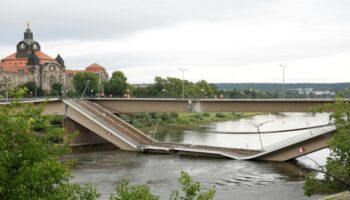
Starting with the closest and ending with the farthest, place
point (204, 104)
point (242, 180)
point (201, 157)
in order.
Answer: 1. point (242, 180)
2. point (201, 157)
3. point (204, 104)

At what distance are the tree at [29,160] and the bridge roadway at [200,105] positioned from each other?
1757 inches

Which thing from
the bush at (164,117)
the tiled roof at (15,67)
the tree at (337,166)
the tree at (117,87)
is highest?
the tiled roof at (15,67)

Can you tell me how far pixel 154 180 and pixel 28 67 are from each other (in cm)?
12487

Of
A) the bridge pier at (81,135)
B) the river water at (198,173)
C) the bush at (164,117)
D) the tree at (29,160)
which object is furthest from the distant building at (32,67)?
the tree at (29,160)

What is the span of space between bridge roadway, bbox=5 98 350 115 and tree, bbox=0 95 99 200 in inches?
1757

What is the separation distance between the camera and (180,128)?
10681cm

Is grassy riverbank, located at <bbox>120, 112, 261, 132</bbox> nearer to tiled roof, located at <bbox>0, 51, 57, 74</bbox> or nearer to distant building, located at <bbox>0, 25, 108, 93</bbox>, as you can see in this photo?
distant building, located at <bbox>0, 25, 108, 93</bbox>

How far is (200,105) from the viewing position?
70938mm

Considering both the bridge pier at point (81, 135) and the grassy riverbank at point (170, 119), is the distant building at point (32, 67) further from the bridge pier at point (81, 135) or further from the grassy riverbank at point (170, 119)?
the bridge pier at point (81, 135)

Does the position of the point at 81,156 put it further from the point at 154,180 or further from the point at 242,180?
the point at 242,180

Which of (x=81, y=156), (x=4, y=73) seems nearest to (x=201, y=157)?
(x=81, y=156)

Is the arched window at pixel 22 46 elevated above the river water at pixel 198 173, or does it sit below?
above

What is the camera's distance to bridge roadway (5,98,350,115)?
63969mm

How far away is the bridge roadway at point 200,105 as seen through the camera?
6397cm
